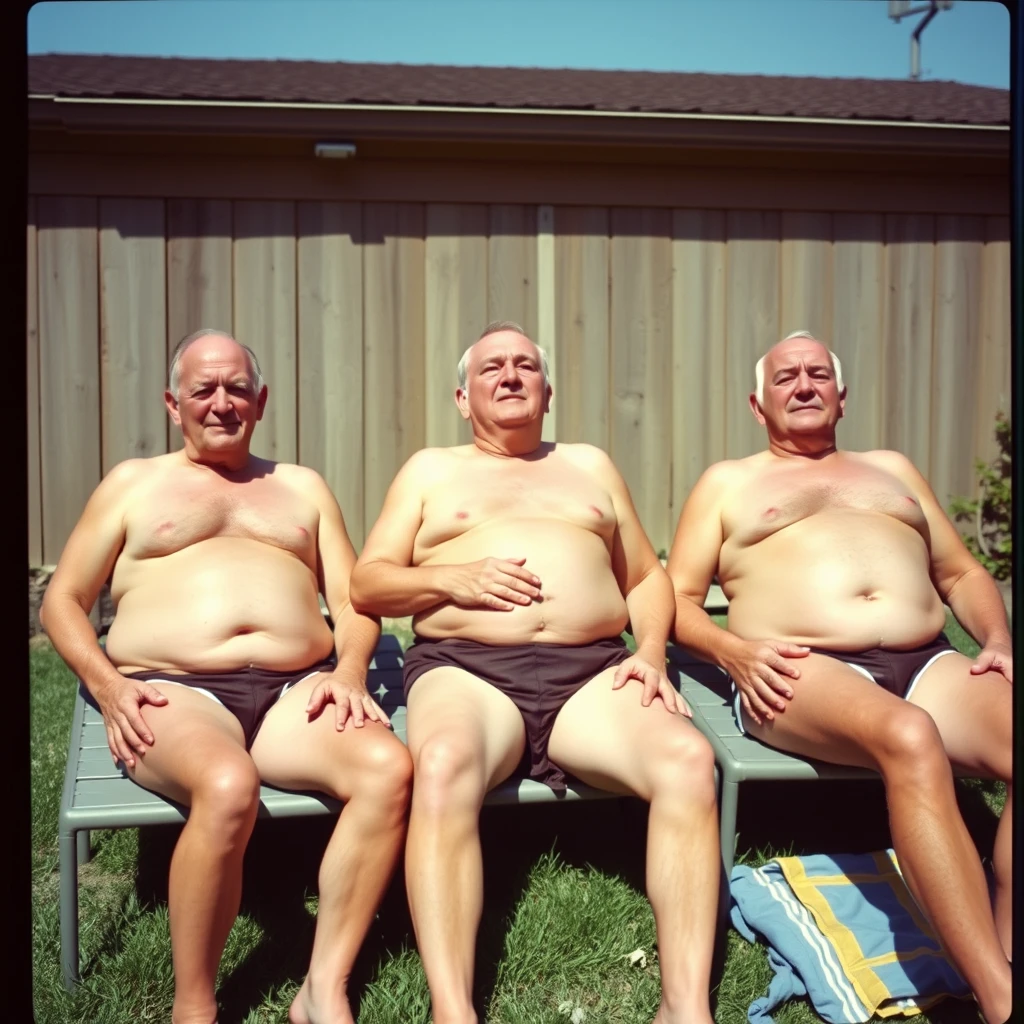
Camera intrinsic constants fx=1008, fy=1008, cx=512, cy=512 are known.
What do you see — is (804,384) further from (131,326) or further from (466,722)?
(131,326)

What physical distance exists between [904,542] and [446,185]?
12.3 ft

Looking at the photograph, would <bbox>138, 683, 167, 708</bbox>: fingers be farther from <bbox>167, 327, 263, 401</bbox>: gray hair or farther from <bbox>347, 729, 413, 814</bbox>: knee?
<bbox>167, 327, 263, 401</bbox>: gray hair

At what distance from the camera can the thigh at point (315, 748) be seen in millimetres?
2223

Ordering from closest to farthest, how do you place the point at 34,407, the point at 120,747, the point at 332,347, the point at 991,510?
the point at 120,747
the point at 34,407
the point at 332,347
the point at 991,510

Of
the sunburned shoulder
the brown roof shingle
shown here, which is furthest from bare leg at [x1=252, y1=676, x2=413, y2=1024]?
the brown roof shingle

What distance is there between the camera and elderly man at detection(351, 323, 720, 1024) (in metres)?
2.08

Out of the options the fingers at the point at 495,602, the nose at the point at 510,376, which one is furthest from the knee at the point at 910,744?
the nose at the point at 510,376

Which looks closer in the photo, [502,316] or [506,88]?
[502,316]

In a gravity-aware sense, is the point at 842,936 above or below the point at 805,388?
below

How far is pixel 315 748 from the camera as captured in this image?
2320 mm

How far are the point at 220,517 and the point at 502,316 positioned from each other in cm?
343

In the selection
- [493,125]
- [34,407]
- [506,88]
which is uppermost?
[506,88]

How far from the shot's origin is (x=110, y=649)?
2.62m

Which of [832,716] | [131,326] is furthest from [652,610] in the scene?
[131,326]
